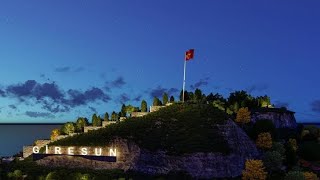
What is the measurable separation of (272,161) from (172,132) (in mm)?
20670

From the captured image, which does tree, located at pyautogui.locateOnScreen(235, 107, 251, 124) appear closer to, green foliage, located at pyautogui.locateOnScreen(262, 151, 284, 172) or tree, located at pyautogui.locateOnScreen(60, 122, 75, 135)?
green foliage, located at pyautogui.locateOnScreen(262, 151, 284, 172)

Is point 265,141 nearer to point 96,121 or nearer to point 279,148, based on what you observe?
point 279,148

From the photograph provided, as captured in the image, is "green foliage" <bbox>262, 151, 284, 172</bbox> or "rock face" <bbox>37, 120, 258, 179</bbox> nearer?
"rock face" <bbox>37, 120, 258, 179</bbox>

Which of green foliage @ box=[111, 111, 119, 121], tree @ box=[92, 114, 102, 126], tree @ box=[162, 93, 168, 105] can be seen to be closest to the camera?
tree @ box=[92, 114, 102, 126]

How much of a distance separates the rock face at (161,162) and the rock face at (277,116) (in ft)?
96.5

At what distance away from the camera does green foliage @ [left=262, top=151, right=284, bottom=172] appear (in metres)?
85.9

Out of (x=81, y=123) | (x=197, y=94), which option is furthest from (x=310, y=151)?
(x=81, y=123)

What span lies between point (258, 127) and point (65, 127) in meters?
41.6

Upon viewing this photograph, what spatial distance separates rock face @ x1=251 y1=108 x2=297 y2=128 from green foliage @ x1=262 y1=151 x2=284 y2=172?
2054cm

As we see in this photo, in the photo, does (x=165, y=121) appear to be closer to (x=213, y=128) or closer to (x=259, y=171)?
(x=213, y=128)

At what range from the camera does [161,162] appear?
A: 2995 inches

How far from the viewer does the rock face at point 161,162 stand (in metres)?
75.1

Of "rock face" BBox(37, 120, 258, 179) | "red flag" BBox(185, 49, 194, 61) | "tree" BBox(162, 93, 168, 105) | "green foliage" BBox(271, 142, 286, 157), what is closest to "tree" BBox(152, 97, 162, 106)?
"tree" BBox(162, 93, 168, 105)

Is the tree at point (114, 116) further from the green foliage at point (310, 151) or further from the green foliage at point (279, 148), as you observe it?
the green foliage at point (310, 151)
